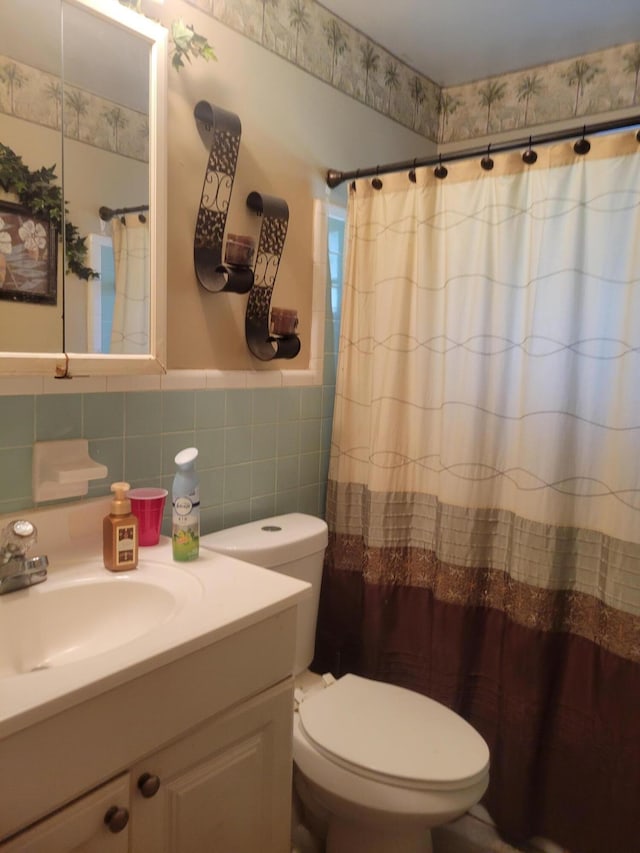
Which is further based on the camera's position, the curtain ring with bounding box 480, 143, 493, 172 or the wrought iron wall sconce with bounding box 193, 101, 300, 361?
the curtain ring with bounding box 480, 143, 493, 172

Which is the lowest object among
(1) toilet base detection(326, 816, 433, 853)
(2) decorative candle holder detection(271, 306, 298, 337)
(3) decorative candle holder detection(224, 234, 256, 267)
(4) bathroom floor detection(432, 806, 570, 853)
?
(4) bathroom floor detection(432, 806, 570, 853)

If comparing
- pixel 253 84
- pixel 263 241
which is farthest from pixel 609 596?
pixel 253 84

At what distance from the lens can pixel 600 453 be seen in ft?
4.90

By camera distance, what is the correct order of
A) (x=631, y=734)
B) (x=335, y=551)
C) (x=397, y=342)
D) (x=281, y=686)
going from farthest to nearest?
1. (x=335, y=551)
2. (x=397, y=342)
3. (x=631, y=734)
4. (x=281, y=686)

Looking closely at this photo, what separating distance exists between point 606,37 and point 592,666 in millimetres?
1865

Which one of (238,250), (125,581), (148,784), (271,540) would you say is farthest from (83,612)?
(238,250)

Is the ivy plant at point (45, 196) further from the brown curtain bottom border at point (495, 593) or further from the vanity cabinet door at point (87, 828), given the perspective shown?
the brown curtain bottom border at point (495, 593)

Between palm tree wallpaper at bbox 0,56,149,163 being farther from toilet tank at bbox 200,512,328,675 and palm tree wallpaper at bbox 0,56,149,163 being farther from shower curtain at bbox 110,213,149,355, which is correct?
toilet tank at bbox 200,512,328,675

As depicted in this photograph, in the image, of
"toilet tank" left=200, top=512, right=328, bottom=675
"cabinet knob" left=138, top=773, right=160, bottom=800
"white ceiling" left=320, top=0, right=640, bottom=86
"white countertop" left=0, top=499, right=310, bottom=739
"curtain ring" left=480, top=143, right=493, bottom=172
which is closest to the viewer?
"white countertop" left=0, top=499, right=310, bottom=739

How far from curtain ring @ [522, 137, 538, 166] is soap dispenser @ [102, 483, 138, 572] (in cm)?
126

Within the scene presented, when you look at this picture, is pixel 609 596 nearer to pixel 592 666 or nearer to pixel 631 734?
pixel 592 666

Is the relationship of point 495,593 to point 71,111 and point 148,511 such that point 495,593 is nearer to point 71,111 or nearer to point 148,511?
point 148,511

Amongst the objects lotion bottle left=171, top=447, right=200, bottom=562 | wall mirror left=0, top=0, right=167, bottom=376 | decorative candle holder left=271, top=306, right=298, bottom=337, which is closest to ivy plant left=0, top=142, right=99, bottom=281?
wall mirror left=0, top=0, right=167, bottom=376

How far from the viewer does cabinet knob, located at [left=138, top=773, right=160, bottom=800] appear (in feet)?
2.97
